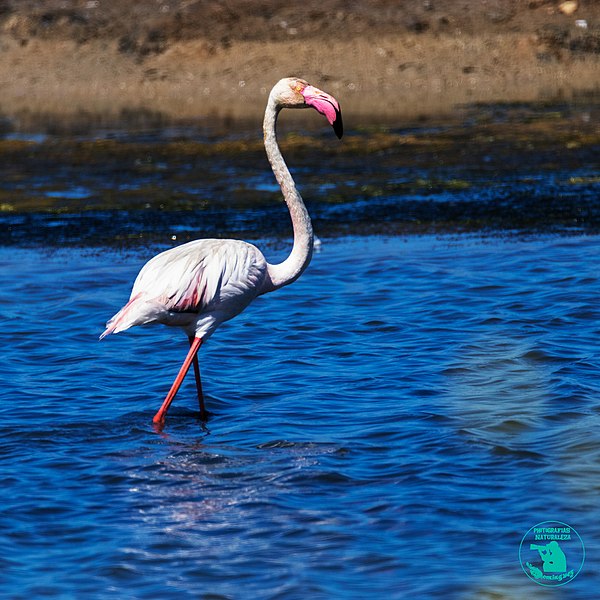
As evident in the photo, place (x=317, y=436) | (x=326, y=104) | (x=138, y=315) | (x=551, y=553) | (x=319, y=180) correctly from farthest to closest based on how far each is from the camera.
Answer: (x=319, y=180)
(x=326, y=104)
(x=138, y=315)
(x=317, y=436)
(x=551, y=553)

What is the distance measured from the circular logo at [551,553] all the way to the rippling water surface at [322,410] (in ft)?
0.21

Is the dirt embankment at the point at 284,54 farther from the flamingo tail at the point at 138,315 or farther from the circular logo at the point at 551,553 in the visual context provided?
the circular logo at the point at 551,553

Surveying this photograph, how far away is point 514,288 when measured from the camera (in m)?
9.51

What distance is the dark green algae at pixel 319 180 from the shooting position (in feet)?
37.5

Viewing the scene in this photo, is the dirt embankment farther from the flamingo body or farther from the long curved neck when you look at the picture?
the flamingo body

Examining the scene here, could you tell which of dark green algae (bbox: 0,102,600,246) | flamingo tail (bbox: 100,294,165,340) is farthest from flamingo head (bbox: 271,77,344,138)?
dark green algae (bbox: 0,102,600,246)

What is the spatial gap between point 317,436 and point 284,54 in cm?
1280

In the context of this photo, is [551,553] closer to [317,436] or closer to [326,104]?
[317,436]

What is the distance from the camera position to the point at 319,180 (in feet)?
43.3

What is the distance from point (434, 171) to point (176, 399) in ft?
21.7

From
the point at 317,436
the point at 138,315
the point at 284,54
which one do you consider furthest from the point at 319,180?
the point at 317,436

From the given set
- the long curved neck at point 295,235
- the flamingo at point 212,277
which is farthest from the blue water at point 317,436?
the long curved neck at point 295,235

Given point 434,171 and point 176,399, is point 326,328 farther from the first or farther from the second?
point 434,171

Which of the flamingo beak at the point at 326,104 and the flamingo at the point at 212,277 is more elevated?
the flamingo beak at the point at 326,104
